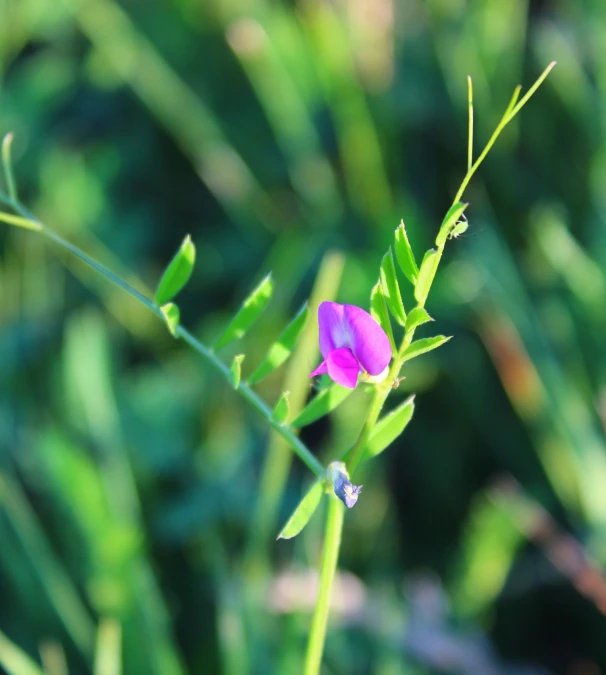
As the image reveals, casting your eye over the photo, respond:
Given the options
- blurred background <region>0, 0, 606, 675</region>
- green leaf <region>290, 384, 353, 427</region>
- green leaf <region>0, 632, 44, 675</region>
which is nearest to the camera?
green leaf <region>290, 384, 353, 427</region>

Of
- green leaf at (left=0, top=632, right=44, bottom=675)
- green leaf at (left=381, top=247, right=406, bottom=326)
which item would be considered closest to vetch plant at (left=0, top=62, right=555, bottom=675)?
green leaf at (left=381, top=247, right=406, bottom=326)

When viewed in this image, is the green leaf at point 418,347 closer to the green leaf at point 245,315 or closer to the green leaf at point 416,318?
the green leaf at point 416,318

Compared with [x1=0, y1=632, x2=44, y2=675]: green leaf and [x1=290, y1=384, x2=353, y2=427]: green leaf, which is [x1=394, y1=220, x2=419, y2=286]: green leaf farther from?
[x1=0, y1=632, x2=44, y2=675]: green leaf

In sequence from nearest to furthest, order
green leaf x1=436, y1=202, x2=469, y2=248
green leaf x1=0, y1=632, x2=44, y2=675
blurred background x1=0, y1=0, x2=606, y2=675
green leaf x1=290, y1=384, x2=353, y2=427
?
green leaf x1=436, y1=202, x2=469, y2=248, green leaf x1=290, y1=384, x2=353, y2=427, green leaf x1=0, y1=632, x2=44, y2=675, blurred background x1=0, y1=0, x2=606, y2=675

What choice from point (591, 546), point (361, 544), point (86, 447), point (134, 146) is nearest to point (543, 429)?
point (591, 546)

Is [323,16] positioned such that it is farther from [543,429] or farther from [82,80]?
[543,429]

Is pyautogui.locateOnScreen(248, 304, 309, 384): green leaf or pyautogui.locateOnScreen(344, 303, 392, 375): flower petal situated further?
pyautogui.locateOnScreen(248, 304, 309, 384): green leaf

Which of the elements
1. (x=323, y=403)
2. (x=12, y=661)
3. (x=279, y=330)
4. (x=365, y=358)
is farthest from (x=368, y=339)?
(x=279, y=330)
